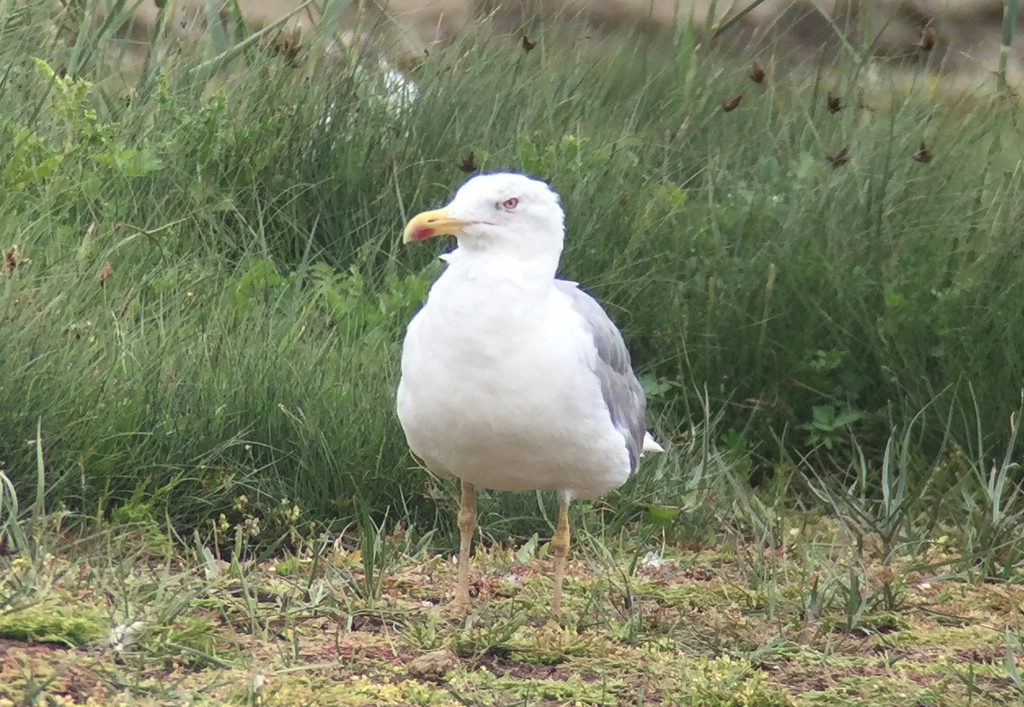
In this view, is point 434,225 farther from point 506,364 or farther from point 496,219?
point 506,364

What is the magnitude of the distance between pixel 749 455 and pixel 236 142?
213cm

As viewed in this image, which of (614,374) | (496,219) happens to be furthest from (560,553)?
(496,219)

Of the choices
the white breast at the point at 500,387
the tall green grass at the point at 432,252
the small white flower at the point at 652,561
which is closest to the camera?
the white breast at the point at 500,387

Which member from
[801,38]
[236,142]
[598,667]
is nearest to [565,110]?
[236,142]

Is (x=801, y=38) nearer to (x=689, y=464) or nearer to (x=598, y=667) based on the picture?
(x=689, y=464)

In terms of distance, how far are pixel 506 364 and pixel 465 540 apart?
2.10 ft

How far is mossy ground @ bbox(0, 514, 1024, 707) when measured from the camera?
3090 millimetres

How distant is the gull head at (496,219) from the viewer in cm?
371

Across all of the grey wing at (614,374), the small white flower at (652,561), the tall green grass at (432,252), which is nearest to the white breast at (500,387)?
the grey wing at (614,374)

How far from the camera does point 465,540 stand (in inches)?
158

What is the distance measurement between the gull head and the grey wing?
0.27 metres

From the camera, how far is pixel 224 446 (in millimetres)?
4551

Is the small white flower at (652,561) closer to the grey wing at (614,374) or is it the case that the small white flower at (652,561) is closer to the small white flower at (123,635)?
the grey wing at (614,374)

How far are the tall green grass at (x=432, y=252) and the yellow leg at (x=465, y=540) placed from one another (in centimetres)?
69
